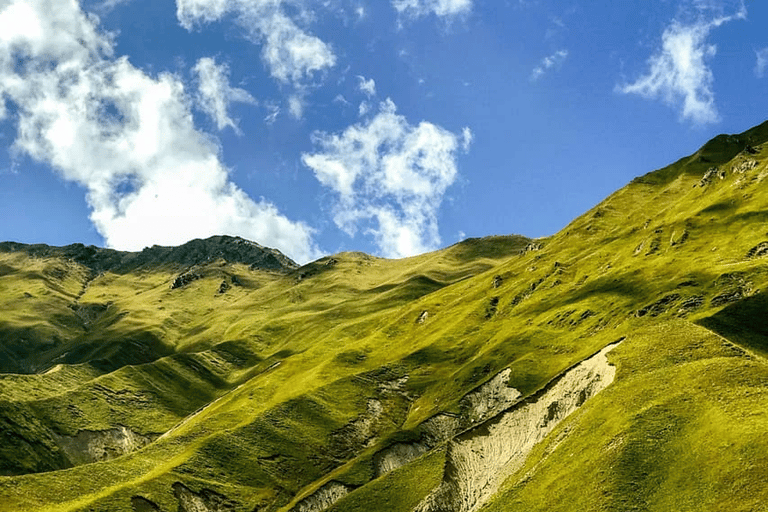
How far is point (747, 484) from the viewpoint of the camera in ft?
148

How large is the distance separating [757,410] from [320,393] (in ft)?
336

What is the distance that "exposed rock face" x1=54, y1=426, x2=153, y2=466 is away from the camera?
15971 cm

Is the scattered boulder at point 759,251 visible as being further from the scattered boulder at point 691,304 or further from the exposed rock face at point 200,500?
the exposed rock face at point 200,500

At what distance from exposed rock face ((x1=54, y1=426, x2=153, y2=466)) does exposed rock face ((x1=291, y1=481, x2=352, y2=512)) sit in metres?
72.6

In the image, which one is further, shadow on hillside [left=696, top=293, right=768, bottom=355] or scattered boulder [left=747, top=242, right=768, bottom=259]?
scattered boulder [left=747, top=242, right=768, bottom=259]

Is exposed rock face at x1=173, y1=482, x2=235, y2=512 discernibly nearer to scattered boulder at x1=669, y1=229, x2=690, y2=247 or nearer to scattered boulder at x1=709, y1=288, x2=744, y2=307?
scattered boulder at x1=709, y1=288, x2=744, y2=307

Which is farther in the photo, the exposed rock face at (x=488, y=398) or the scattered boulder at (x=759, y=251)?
the scattered boulder at (x=759, y=251)

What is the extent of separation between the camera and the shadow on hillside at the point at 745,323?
256 feet

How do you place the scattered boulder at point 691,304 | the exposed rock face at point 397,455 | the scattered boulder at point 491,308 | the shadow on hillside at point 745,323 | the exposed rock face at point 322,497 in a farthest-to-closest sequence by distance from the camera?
the scattered boulder at point 491,308 < the exposed rock face at point 397,455 < the scattered boulder at point 691,304 < the exposed rock face at point 322,497 < the shadow on hillside at point 745,323

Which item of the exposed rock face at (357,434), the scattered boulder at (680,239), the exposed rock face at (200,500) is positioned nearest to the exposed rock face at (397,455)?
the exposed rock face at (357,434)

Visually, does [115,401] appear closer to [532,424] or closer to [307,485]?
[307,485]

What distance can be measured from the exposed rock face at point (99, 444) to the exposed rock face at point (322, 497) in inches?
2859

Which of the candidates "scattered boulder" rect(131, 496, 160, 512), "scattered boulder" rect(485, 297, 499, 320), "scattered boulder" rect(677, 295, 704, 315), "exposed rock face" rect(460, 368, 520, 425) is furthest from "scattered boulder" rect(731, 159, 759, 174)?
"scattered boulder" rect(131, 496, 160, 512)

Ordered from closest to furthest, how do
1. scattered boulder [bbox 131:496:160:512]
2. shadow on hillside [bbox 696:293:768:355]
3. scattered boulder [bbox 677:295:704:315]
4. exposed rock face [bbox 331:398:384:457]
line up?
shadow on hillside [bbox 696:293:768:355]
scattered boulder [bbox 131:496:160:512]
scattered boulder [bbox 677:295:704:315]
exposed rock face [bbox 331:398:384:457]
